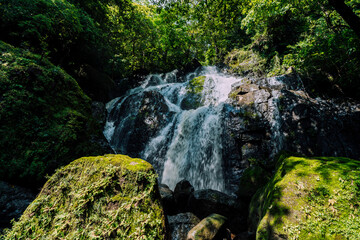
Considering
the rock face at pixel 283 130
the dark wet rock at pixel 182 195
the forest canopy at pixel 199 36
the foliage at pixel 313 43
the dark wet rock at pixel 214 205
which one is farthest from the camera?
the foliage at pixel 313 43

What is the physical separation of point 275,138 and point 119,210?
7382 mm

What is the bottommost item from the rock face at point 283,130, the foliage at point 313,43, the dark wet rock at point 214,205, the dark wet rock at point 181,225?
the dark wet rock at point 181,225

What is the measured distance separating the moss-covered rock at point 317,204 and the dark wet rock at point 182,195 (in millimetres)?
3404

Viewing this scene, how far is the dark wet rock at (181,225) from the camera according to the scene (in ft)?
11.4

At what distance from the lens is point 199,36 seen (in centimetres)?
2084

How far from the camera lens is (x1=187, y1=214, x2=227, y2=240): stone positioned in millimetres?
3160

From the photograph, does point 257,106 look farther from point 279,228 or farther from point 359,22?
point 279,228

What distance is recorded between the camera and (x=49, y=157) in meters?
3.71

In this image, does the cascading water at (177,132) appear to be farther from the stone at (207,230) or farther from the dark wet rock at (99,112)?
the stone at (207,230)

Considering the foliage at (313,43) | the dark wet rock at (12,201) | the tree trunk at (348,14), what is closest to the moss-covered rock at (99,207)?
the dark wet rock at (12,201)

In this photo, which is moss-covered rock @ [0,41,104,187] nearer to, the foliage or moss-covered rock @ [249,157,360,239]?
moss-covered rock @ [249,157,360,239]

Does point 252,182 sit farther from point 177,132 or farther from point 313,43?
point 313,43

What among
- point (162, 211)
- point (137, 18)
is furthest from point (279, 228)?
point (137, 18)

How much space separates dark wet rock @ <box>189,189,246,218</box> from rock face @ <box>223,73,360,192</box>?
2.23 m
